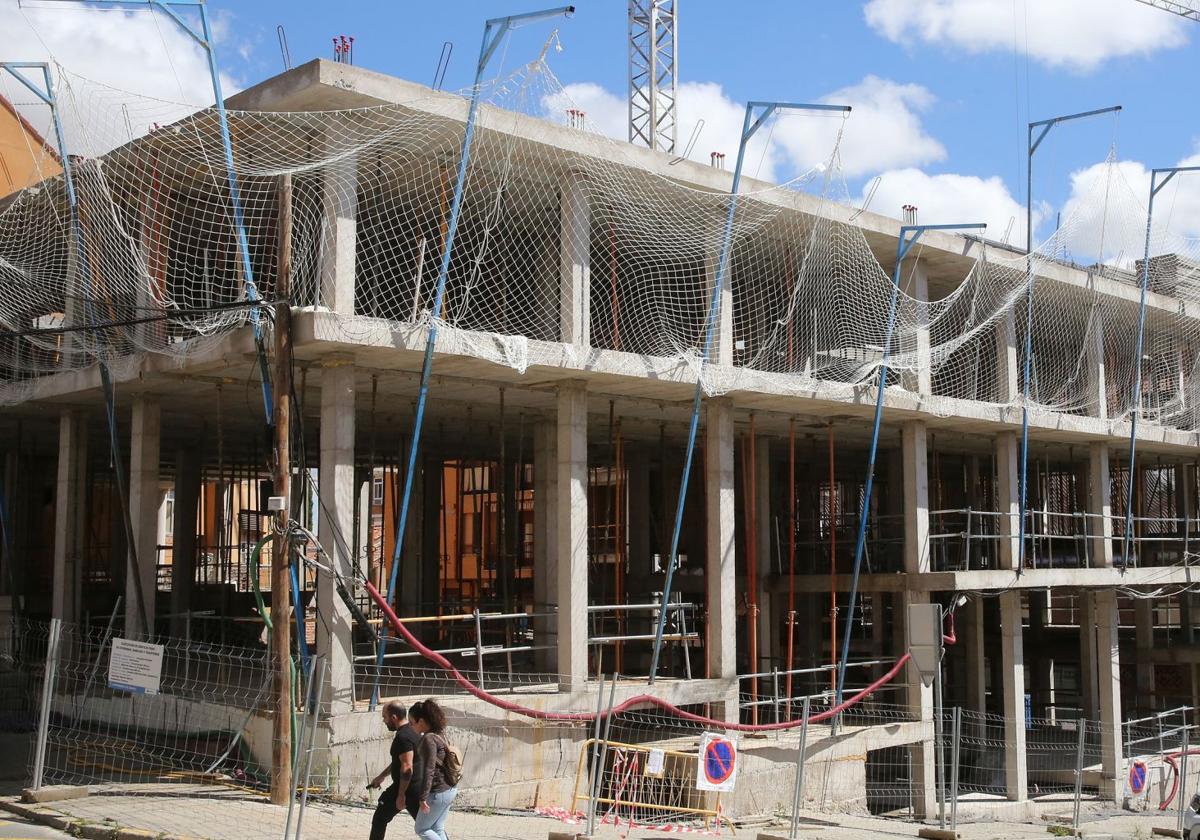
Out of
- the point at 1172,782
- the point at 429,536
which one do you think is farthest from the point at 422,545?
the point at 1172,782

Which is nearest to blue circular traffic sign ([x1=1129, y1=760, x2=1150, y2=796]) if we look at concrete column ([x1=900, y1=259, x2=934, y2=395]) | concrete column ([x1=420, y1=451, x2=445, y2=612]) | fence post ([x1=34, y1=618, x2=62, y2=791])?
concrete column ([x1=900, y1=259, x2=934, y2=395])

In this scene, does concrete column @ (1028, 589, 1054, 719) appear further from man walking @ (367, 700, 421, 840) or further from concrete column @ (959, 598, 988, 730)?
man walking @ (367, 700, 421, 840)

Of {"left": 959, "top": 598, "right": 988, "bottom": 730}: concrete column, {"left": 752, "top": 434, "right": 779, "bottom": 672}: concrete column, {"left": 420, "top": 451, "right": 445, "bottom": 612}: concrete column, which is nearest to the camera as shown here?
{"left": 752, "top": 434, "right": 779, "bottom": 672}: concrete column

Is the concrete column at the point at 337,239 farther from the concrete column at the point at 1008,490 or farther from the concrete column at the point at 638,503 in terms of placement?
the concrete column at the point at 1008,490

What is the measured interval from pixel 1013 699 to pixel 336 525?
1299 centimetres

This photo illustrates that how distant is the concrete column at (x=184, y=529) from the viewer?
22.5 meters

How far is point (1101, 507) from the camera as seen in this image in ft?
76.7

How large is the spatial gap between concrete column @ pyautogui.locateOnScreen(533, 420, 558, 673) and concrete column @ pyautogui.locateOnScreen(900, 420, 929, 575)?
5.68 metres

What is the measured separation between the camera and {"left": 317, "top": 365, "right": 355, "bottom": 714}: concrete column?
1267 centimetres

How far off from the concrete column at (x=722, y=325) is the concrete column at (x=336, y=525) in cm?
527

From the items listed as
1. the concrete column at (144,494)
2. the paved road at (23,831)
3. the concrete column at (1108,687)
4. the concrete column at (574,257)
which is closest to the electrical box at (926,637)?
the concrete column at (574,257)

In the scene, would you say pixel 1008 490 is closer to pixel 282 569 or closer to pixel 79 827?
pixel 282 569

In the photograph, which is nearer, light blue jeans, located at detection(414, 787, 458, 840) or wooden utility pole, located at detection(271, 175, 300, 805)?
light blue jeans, located at detection(414, 787, 458, 840)

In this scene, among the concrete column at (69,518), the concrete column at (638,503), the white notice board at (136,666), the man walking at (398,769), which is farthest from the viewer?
the concrete column at (638,503)
